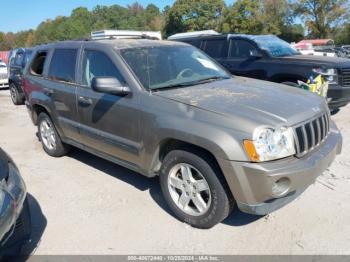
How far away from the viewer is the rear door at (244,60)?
8.27 m

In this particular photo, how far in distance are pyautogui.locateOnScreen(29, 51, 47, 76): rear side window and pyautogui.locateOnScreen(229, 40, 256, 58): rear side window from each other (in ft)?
14.6

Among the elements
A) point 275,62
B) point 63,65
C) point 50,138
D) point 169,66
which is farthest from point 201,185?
point 275,62

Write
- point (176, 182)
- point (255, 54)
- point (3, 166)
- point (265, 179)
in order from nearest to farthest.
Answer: point (3, 166), point (265, 179), point (176, 182), point (255, 54)

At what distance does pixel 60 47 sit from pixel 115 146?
6.65ft

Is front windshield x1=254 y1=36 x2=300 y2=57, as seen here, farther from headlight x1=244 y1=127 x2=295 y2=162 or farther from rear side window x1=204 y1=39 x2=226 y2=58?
headlight x1=244 y1=127 x2=295 y2=162

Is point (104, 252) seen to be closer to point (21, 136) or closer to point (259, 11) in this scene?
point (21, 136)

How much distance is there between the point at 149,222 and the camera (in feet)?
12.8

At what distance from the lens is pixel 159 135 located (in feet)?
12.4

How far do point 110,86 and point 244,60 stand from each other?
17.0ft

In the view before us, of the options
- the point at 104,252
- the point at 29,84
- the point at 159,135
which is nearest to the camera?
the point at 104,252

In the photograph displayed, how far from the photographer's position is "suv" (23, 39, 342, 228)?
323 centimetres

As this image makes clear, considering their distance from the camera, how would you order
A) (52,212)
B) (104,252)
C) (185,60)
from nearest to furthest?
(104,252), (52,212), (185,60)

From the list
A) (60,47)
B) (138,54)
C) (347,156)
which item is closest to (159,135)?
(138,54)

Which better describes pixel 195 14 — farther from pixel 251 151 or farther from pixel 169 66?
pixel 251 151
